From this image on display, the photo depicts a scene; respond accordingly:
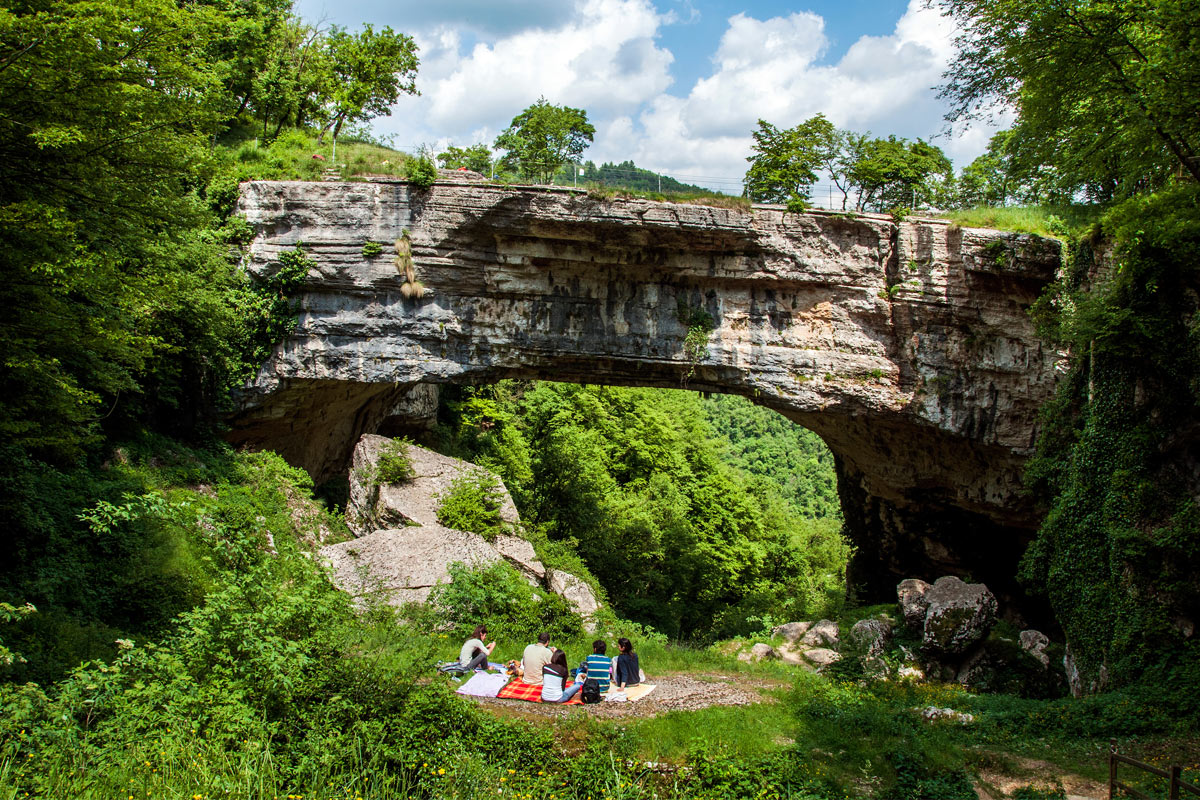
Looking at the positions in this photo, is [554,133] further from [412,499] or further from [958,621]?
[958,621]

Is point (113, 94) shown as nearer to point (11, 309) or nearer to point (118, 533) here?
point (11, 309)

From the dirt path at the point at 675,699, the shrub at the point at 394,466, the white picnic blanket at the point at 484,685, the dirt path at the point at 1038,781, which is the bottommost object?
the dirt path at the point at 1038,781

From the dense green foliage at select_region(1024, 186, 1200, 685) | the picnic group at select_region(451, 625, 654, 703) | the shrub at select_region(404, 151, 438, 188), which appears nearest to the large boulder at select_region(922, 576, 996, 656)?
the dense green foliage at select_region(1024, 186, 1200, 685)

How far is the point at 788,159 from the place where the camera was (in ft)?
55.2

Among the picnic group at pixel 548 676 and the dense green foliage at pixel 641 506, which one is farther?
the dense green foliage at pixel 641 506

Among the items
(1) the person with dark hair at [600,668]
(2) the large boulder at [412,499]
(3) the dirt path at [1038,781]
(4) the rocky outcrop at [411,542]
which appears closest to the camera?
(3) the dirt path at [1038,781]

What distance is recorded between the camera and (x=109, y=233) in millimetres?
8875

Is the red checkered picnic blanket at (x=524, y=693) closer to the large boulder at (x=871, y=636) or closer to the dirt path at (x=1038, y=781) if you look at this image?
the dirt path at (x=1038, y=781)

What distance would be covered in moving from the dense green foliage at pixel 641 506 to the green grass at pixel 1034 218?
37.4 ft

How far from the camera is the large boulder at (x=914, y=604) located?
47.9 ft

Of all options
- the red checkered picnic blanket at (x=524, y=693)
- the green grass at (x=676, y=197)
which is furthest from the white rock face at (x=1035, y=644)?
the green grass at (x=676, y=197)

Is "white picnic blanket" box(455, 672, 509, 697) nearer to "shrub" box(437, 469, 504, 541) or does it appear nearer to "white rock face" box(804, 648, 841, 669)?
"shrub" box(437, 469, 504, 541)

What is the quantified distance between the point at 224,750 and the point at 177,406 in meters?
10.8

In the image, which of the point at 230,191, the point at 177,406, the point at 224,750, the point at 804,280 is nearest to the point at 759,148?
the point at 804,280
